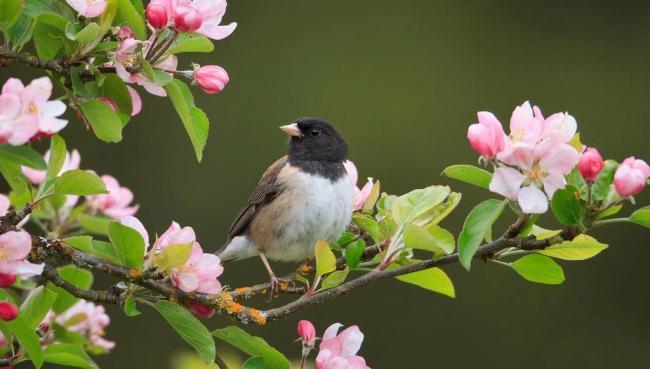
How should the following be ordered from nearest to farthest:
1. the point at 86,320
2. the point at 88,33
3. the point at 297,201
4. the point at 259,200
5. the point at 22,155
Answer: the point at 22,155, the point at 88,33, the point at 86,320, the point at 297,201, the point at 259,200

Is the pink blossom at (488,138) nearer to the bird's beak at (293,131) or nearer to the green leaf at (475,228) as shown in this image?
the green leaf at (475,228)

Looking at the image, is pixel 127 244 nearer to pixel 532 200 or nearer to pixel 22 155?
pixel 22 155

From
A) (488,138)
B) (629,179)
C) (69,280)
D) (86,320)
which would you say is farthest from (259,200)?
(629,179)

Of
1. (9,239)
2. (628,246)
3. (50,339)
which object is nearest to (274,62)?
(628,246)

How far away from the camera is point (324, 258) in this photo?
171 centimetres

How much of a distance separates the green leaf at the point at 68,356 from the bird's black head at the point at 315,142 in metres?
1.24

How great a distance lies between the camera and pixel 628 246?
6.62 m

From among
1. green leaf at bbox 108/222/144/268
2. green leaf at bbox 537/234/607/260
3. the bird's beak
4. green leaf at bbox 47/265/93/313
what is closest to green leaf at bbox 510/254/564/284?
green leaf at bbox 537/234/607/260

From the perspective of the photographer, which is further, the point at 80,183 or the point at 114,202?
the point at 114,202

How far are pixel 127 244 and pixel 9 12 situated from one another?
1.22 feet

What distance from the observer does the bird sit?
8.59 ft

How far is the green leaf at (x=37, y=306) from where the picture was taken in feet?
5.51

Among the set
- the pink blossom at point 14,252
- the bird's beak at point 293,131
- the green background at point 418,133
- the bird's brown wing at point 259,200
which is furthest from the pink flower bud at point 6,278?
the green background at point 418,133

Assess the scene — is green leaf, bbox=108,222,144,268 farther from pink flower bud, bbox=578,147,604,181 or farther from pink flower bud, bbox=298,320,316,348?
pink flower bud, bbox=578,147,604,181
